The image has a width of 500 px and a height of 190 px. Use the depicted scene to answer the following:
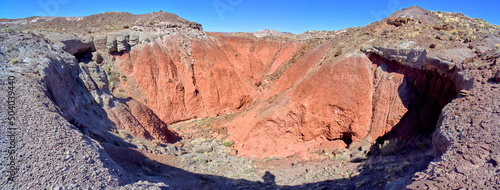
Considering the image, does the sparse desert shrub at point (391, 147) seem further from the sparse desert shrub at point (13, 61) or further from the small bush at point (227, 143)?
the sparse desert shrub at point (13, 61)

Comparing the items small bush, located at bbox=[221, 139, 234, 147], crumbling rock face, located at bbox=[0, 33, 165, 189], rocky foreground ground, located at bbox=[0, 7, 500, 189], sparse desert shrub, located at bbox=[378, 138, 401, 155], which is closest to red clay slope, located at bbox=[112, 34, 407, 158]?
rocky foreground ground, located at bbox=[0, 7, 500, 189]

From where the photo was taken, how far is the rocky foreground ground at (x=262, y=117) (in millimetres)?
5070

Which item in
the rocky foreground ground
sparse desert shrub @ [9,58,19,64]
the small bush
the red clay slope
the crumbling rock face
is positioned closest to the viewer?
the crumbling rock face

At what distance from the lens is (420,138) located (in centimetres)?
948

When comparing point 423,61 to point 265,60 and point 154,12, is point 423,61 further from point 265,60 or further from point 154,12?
point 154,12

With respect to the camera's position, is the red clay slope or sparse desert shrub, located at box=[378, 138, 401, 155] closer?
sparse desert shrub, located at box=[378, 138, 401, 155]

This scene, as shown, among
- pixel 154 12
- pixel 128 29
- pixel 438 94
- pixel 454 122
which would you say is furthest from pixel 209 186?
pixel 154 12

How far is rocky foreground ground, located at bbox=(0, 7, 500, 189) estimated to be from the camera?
5.07 meters

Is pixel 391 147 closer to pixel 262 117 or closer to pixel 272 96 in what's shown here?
pixel 262 117

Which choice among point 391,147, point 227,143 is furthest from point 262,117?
point 391,147

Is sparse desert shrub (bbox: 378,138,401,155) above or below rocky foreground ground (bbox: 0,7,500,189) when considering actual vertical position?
below

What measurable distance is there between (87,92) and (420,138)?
46.2ft

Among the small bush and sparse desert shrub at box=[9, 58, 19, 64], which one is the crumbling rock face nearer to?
sparse desert shrub at box=[9, 58, 19, 64]

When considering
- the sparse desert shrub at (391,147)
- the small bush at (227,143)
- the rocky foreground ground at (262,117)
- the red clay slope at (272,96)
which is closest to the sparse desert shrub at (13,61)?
the rocky foreground ground at (262,117)
